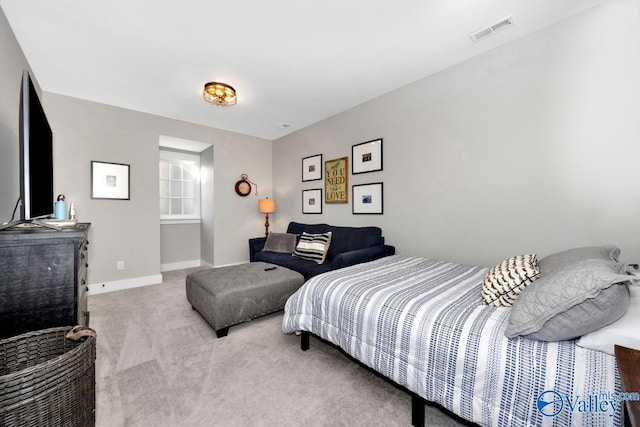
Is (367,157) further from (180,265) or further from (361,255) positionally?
(180,265)

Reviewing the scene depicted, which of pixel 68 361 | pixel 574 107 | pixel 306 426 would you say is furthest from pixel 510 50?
pixel 68 361

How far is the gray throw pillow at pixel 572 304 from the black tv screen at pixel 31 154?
88.4 inches

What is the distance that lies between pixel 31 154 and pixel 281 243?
2.86m

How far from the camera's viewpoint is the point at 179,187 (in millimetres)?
4906

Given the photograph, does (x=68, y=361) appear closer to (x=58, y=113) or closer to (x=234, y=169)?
(x=58, y=113)

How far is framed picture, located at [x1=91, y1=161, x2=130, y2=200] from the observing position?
11.1ft

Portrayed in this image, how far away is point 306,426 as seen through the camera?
1299 millimetres

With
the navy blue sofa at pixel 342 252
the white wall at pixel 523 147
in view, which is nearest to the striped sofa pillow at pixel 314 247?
the navy blue sofa at pixel 342 252

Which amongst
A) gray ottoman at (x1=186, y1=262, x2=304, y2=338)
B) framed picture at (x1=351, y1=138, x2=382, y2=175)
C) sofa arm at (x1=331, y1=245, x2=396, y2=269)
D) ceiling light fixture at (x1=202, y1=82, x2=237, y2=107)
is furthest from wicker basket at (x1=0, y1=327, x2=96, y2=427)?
framed picture at (x1=351, y1=138, x2=382, y2=175)

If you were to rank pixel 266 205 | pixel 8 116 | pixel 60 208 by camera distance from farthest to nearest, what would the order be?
pixel 266 205 → pixel 60 208 → pixel 8 116

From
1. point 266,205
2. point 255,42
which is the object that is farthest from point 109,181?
point 255,42

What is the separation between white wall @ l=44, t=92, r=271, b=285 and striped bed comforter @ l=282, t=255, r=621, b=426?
9.92 ft

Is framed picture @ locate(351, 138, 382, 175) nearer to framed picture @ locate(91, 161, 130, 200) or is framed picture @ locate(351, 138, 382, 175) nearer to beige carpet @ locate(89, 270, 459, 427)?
beige carpet @ locate(89, 270, 459, 427)

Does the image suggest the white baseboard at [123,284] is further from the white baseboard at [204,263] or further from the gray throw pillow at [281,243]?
the gray throw pillow at [281,243]
